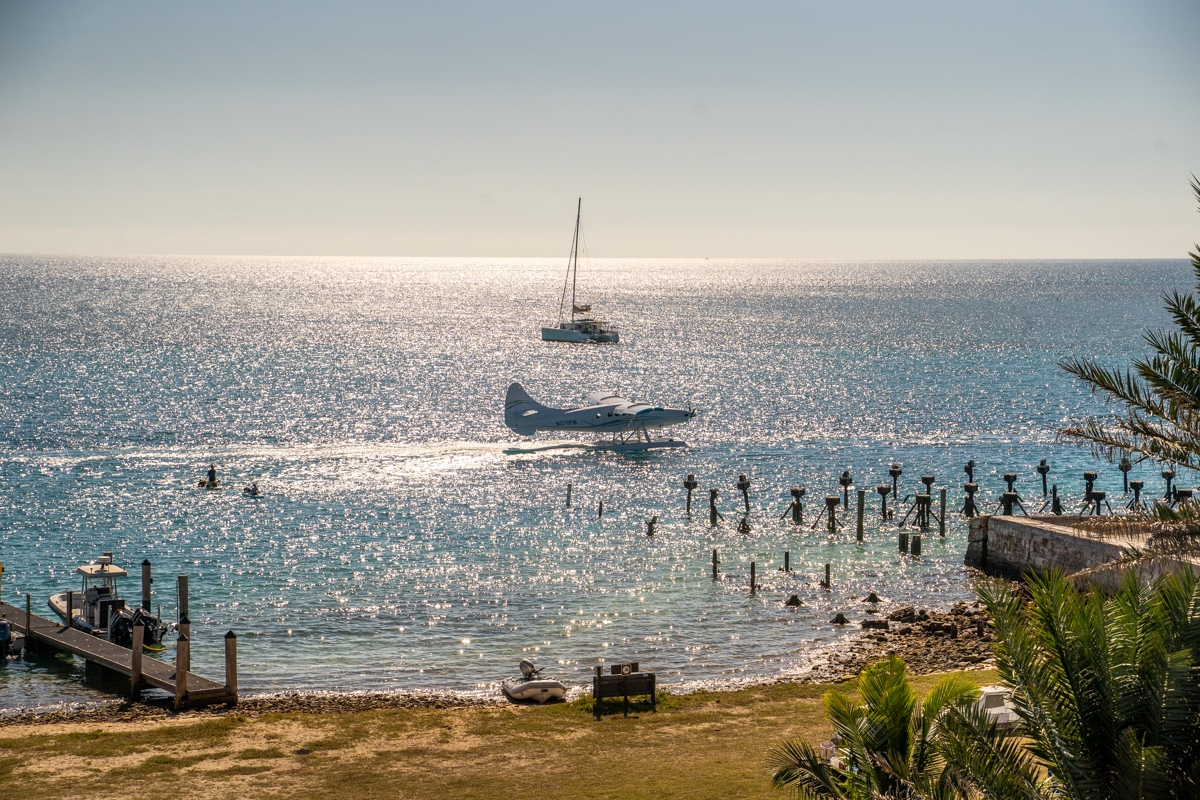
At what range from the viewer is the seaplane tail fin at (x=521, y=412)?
8100 centimetres

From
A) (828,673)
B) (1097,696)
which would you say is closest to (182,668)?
(828,673)

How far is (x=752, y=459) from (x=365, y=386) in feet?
190

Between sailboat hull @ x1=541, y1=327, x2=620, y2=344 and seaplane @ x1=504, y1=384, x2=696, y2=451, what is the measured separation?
256 feet

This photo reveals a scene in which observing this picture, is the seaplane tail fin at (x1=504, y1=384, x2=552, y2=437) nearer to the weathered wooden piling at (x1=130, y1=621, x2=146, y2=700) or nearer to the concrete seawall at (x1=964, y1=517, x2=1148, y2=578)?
the concrete seawall at (x1=964, y1=517, x2=1148, y2=578)

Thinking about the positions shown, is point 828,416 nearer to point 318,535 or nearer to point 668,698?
point 318,535

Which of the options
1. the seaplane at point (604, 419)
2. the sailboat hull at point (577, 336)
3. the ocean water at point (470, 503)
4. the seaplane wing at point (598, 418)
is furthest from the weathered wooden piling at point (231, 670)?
the sailboat hull at point (577, 336)

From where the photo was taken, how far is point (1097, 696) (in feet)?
39.0

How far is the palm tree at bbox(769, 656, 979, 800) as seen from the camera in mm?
13578

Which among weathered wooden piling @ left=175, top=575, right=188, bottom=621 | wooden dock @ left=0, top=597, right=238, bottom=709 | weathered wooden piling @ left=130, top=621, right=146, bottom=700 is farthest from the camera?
weathered wooden piling @ left=175, top=575, right=188, bottom=621

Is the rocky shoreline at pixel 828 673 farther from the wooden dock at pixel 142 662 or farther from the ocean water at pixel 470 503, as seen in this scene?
the ocean water at pixel 470 503

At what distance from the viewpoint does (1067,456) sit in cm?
7431

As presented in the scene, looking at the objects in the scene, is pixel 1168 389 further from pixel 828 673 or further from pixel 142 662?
pixel 142 662

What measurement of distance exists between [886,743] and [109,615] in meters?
28.7

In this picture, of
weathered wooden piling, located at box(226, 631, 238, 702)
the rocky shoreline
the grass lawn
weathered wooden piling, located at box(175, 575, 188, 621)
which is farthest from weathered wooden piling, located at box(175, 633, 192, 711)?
weathered wooden piling, located at box(175, 575, 188, 621)
